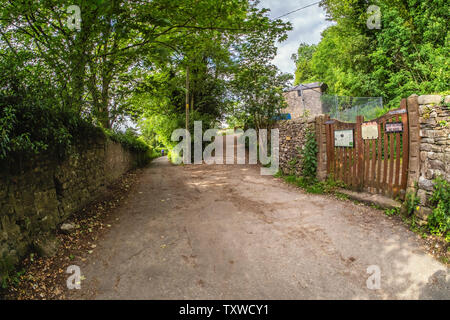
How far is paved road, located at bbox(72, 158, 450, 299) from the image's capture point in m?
2.67

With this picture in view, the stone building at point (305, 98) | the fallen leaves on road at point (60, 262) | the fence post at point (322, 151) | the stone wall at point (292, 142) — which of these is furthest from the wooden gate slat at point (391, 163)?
the stone building at point (305, 98)

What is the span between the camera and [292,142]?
27.9 feet

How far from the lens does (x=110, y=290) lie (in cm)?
268

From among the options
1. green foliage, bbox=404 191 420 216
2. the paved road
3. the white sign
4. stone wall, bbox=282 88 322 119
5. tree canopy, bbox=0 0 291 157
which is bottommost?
the paved road

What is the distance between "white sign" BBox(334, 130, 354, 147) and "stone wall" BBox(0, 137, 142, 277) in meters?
6.49

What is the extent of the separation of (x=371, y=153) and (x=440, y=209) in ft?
7.69

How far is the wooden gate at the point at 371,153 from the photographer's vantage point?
15.5ft

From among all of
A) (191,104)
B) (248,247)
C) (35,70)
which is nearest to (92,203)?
(35,70)

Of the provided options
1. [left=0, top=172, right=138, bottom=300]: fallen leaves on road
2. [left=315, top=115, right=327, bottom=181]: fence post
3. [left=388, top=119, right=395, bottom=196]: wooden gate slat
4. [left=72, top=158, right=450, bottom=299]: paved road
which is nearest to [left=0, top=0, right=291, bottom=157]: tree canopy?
[left=0, top=172, right=138, bottom=300]: fallen leaves on road

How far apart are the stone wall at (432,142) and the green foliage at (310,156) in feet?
9.29

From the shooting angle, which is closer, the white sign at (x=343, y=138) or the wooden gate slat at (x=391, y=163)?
the wooden gate slat at (x=391, y=163)

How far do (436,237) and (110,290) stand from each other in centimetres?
486

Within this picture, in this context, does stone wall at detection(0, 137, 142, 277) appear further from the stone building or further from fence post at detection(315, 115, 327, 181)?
the stone building

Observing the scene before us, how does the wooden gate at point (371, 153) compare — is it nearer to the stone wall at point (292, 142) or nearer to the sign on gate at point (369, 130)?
the sign on gate at point (369, 130)
